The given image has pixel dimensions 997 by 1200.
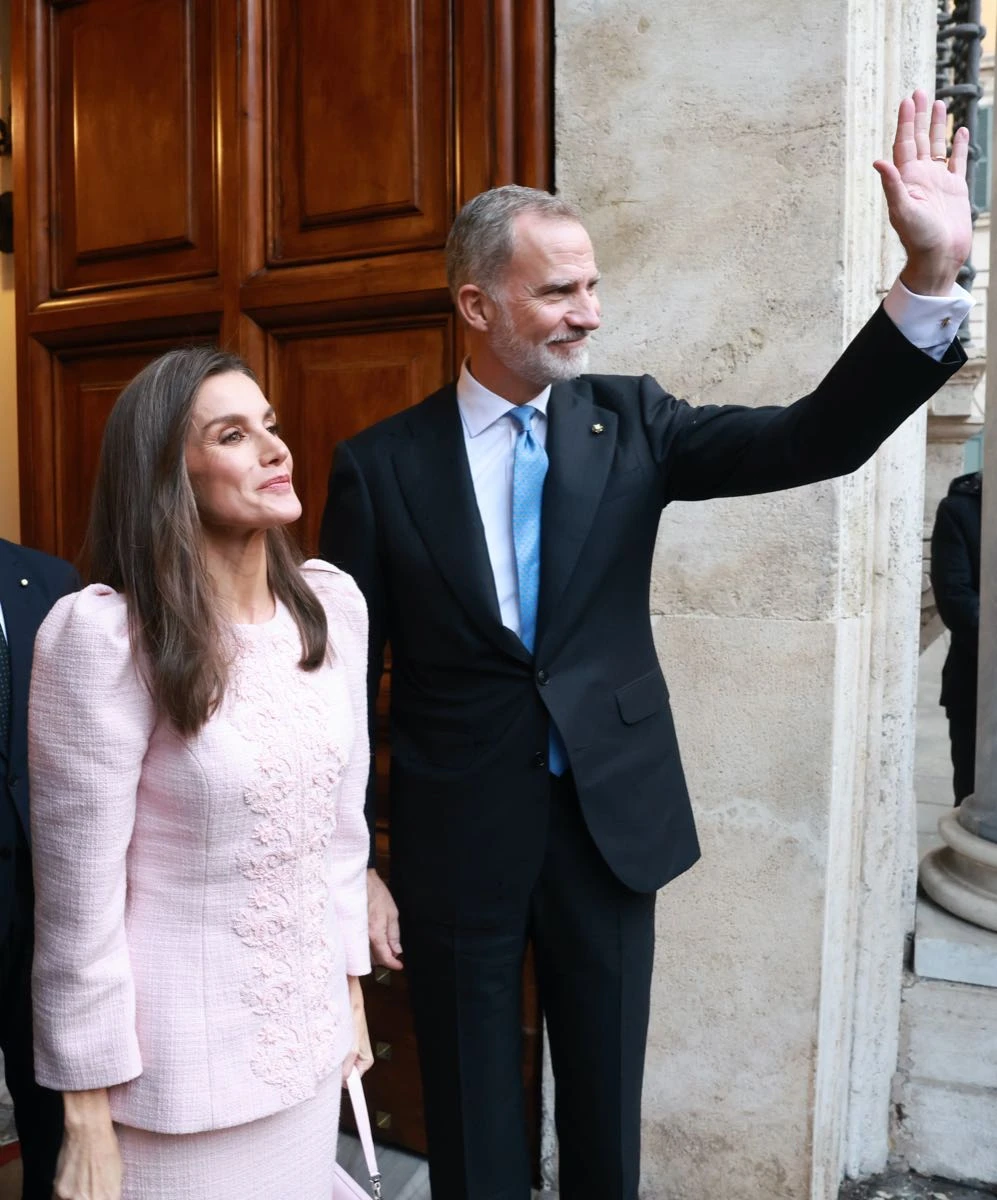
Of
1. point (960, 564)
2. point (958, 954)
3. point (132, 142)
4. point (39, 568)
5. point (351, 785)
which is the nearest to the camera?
point (351, 785)

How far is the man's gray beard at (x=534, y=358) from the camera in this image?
1931 millimetres

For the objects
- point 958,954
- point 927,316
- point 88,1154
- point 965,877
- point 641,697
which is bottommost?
point 958,954

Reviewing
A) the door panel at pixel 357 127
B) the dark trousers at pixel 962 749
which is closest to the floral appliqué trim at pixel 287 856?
the door panel at pixel 357 127

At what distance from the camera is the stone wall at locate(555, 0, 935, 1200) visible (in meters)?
2.52

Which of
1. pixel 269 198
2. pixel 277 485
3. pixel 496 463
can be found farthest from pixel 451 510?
pixel 269 198

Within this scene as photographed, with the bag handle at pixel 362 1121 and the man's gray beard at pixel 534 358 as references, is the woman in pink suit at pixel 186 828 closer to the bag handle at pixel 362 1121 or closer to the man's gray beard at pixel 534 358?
the bag handle at pixel 362 1121

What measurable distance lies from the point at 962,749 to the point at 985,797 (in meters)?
1.70

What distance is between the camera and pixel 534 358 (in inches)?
76.2

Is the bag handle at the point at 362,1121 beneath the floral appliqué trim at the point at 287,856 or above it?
beneath

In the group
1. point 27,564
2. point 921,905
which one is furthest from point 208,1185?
point 921,905

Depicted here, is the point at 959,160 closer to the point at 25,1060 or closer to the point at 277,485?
the point at 277,485

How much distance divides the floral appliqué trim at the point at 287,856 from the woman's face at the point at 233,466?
0.16 metres

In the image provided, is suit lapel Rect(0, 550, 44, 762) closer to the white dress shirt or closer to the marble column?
the white dress shirt

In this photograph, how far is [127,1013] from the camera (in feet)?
4.68
